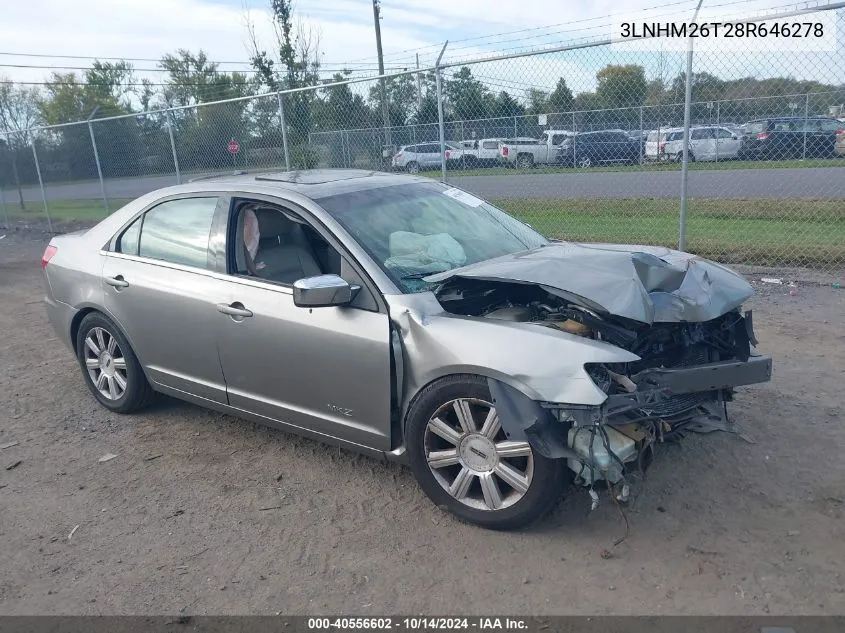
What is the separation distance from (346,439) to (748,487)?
6.81 ft

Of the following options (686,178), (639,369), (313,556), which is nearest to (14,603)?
(313,556)

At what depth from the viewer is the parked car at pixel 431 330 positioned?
10.6ft

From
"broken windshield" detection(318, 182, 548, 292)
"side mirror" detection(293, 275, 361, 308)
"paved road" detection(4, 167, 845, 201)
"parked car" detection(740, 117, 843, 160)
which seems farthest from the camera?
"paved road" detection(4, 167, 845, 201)

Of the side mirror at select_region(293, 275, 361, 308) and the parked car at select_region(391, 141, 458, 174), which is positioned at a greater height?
the parked car at select_region(391, 141, 458, 174)

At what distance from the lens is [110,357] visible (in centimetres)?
513

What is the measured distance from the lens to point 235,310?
4.12 metres

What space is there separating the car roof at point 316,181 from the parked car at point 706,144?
15.3 feet

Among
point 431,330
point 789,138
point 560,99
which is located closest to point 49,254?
point 431,330

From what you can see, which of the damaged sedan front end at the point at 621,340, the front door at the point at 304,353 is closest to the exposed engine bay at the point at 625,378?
the damaged sedan front end at the point at 621,340

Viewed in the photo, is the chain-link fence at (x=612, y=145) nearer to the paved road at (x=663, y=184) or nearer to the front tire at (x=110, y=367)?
the paved road at (x=663, y=184)

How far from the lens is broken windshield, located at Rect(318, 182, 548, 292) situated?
13.0ft

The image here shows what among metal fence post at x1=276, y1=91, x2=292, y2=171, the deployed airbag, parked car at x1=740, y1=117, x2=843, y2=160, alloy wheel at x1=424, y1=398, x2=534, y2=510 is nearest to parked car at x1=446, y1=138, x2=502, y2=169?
metal fence post at x1=276, y1=91, x2=292, y2=171

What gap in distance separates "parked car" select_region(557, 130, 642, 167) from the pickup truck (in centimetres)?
9
